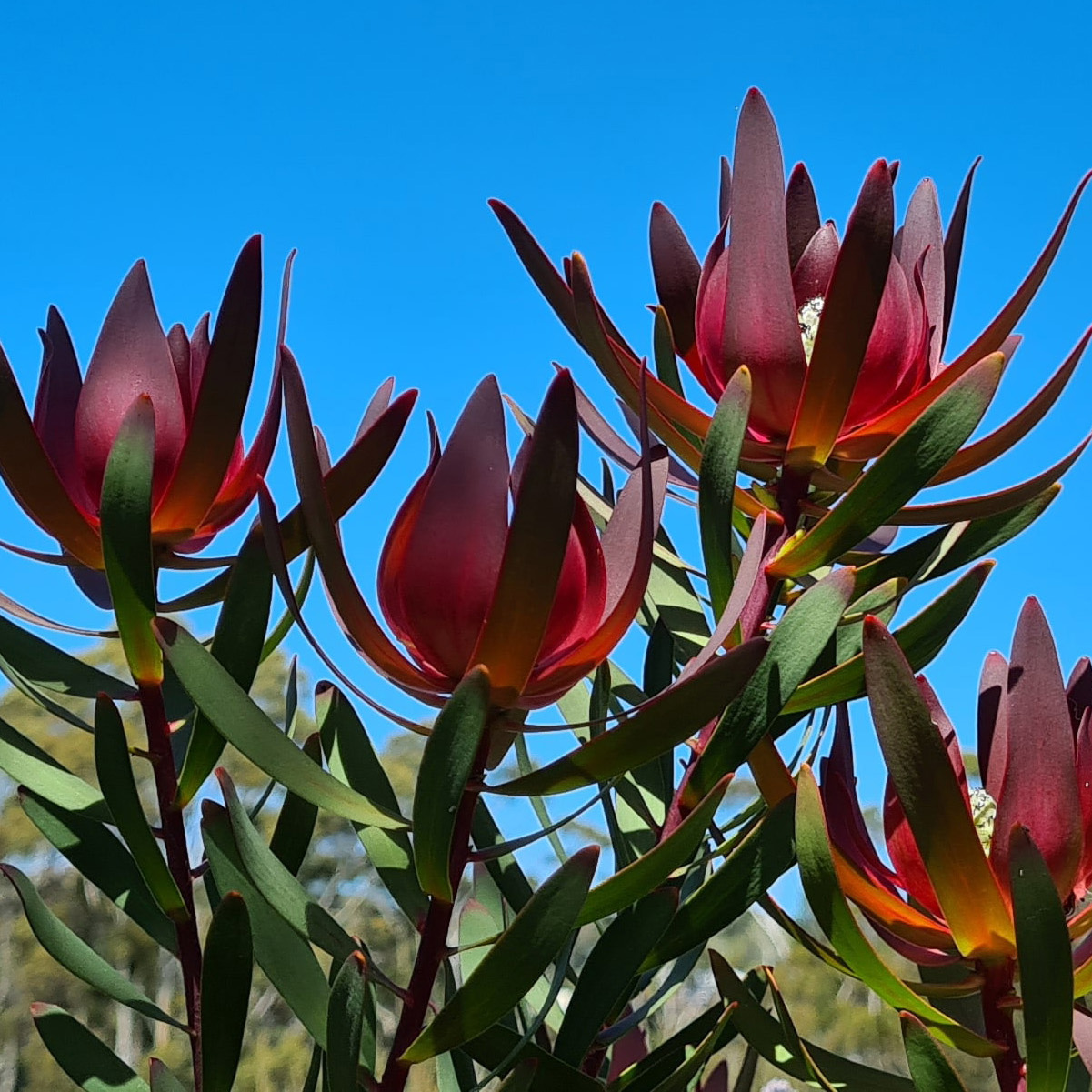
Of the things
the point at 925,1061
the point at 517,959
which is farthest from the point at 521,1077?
the point at 925,1061

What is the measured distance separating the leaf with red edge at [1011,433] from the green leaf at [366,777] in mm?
279

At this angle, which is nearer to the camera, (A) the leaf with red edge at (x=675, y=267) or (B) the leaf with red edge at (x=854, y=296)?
(B) the leaf with red edge at (x=854, y=296)

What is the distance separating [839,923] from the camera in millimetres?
492

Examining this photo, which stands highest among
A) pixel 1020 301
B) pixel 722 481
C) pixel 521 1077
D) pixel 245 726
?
pixel 1020 301

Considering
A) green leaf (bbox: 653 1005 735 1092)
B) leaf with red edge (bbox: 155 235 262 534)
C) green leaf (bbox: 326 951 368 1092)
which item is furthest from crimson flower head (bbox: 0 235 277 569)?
green leaf (bbox: 653 1005 735 1092)

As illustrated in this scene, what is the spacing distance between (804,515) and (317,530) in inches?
11.2

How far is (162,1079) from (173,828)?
0.38 feet

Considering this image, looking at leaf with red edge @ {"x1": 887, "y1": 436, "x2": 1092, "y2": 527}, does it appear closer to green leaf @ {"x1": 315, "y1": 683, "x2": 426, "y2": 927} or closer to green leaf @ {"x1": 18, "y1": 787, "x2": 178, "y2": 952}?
green leaf @ {"x1": 315, "y1": 683, "x2": 426, "y2": 927}

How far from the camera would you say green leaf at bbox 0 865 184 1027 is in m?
0.54

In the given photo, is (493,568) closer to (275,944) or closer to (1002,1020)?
(275,944)

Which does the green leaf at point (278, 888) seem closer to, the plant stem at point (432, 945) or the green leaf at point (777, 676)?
the plant stem at point (432, 945)

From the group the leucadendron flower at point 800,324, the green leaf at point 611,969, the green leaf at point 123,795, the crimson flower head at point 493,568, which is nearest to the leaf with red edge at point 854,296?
the leucadendron flower at point 800,324

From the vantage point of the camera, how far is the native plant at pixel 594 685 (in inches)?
17.8

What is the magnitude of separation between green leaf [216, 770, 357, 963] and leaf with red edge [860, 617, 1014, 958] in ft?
0.72
